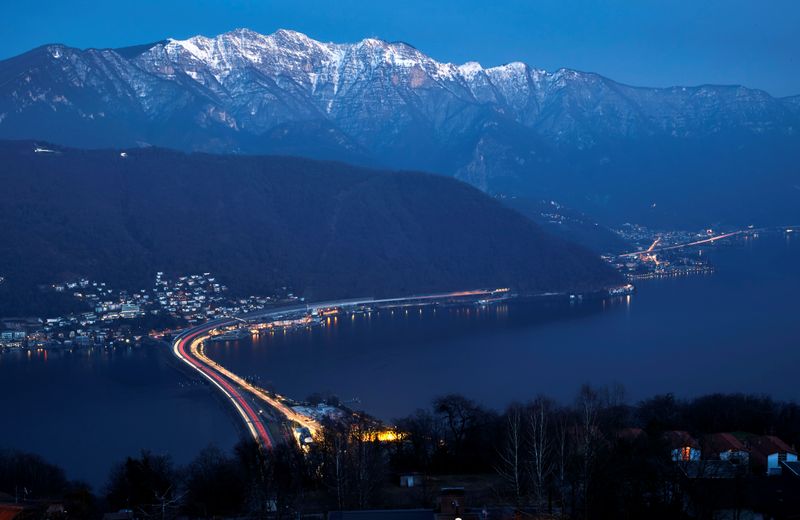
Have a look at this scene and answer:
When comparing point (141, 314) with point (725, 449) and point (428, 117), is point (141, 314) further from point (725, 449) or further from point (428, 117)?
point (428, 117)

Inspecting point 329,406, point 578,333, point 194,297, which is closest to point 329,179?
point 194,297

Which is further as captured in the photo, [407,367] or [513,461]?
[407,367]

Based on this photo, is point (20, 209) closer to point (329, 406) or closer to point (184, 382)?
point (184, 382)

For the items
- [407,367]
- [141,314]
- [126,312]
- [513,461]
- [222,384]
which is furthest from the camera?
[126,312]

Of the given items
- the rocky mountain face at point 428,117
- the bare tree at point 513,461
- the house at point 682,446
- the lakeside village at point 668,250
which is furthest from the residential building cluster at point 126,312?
the rocky mountain face at point 428,117

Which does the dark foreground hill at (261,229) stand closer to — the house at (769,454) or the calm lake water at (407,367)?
the calm lake water at (407,367)

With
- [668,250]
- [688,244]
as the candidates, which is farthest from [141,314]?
[688,244]
